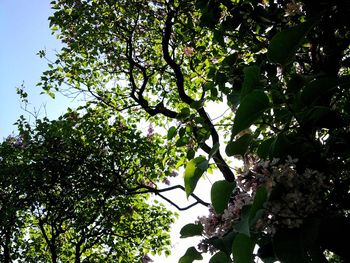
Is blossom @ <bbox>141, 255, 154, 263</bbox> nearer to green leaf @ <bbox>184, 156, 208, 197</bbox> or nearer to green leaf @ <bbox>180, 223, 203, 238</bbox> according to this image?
green leaf @ <bbox>180, 223, 203, 238</bbox>

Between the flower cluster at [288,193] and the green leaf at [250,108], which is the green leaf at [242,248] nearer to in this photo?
the flower cluster at [288,193]

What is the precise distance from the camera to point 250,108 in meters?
1.17

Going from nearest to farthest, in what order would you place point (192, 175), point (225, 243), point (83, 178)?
point (225, 243) < point (192, 175) < point (83, 178)

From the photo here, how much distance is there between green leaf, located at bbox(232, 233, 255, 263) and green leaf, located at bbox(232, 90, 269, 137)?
344 mm

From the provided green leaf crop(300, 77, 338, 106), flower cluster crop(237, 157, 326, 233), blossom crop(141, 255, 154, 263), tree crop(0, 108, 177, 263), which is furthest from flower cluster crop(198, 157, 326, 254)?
blossom crop(141, 255, 154, 263)

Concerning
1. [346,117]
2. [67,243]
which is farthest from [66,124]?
[346,117]

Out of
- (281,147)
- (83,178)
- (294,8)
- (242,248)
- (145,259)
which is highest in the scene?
(83,178)

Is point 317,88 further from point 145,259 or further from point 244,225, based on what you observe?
point 145,259

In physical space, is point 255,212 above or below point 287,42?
below

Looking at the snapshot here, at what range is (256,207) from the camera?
44.3 inches

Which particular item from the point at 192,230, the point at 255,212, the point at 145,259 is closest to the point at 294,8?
the point at 192,230

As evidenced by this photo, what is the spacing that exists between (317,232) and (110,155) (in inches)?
377

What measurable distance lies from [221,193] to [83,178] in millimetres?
9157

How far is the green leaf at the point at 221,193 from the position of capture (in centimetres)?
132
